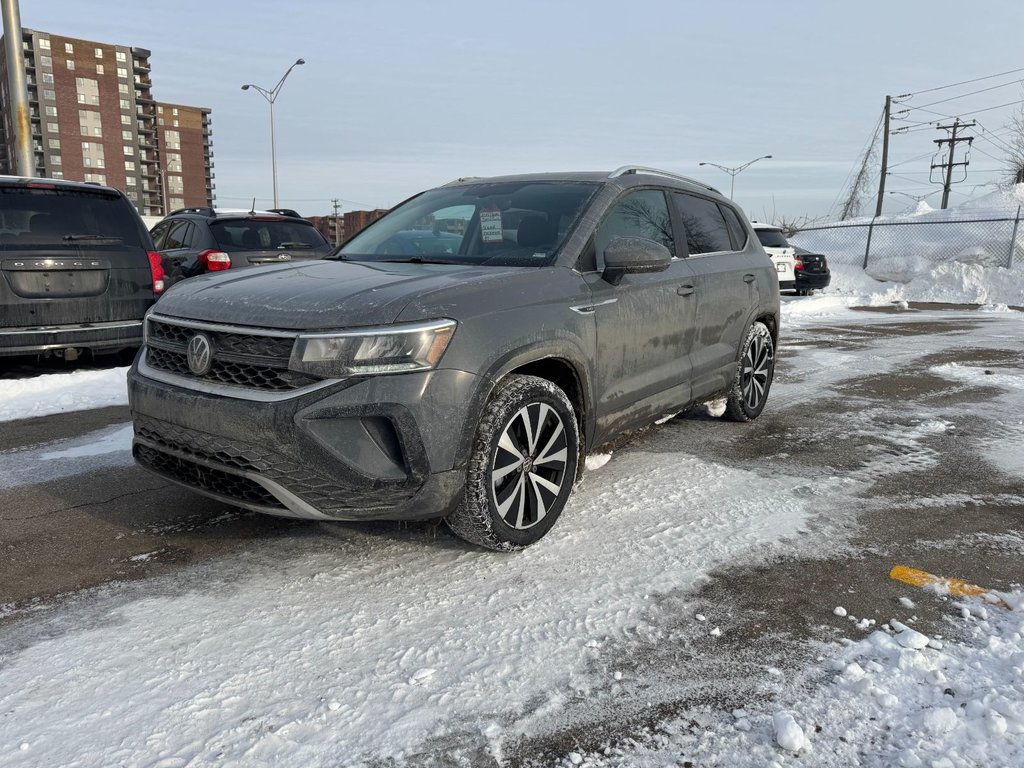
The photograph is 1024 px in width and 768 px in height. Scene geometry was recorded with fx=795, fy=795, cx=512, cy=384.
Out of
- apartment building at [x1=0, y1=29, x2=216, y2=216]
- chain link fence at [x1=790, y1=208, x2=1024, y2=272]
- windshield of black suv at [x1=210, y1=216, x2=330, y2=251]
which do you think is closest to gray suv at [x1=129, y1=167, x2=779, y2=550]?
windshield of black suv at [x1=210, y1=216, x2=330, y2=251]

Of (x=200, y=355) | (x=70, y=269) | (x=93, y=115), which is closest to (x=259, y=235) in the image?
(x=70, y=269)

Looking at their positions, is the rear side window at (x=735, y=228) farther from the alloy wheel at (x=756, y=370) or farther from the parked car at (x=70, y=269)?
the parked car at (x=70, y=269)

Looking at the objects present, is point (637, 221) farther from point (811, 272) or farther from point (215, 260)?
point (811, 272)

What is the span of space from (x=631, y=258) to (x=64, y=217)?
549 centimetres

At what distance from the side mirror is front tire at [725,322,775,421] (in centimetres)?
189

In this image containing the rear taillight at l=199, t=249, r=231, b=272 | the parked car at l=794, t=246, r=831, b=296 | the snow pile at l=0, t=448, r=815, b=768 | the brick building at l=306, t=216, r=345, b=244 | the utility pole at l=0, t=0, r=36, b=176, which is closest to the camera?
the snow pile at l=0, t=448, r=815, b=768

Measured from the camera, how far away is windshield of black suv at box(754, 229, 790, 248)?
1741 cm

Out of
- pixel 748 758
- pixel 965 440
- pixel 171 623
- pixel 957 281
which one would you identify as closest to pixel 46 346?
A: pixel 171 623

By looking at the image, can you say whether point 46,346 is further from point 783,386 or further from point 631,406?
point 783,386

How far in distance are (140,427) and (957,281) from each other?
2306cm

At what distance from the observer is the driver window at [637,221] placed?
4.27 m

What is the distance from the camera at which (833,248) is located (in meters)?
30.7

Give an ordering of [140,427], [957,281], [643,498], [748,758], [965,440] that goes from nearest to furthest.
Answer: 1. [748,758]
2. [140,427]
3. [643,498]
4. [965,440]
5. [957,281]

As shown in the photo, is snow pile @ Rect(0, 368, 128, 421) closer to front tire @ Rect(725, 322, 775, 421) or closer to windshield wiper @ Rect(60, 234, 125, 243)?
windshield wiper @ Rect(60, 234, 125, 243)
